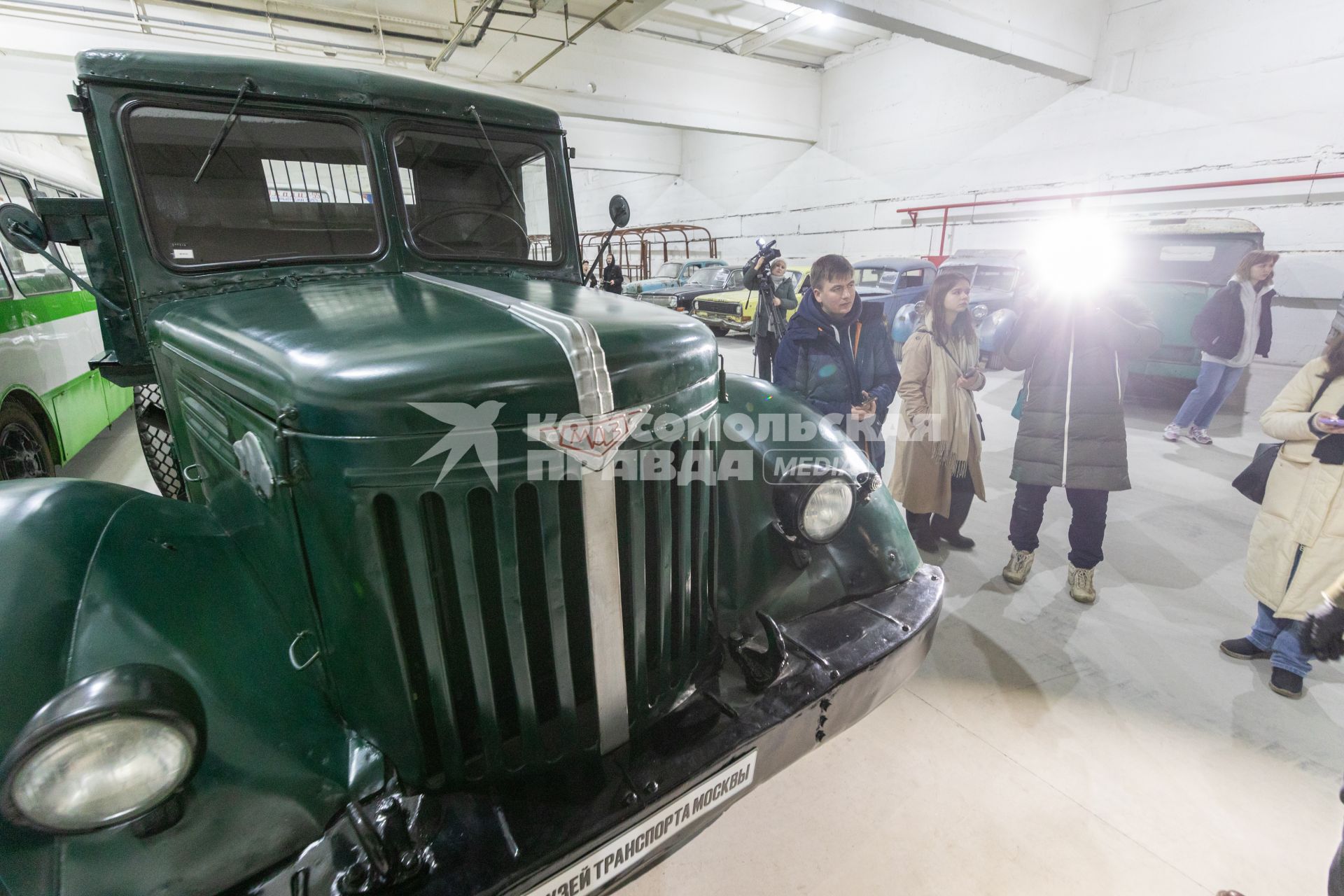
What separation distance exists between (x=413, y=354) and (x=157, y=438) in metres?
3.19

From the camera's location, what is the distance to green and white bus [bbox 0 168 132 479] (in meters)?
4.04

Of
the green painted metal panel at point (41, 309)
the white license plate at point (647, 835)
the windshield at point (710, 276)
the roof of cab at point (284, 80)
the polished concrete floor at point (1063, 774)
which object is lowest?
the polished concrete floor at point (1063, 774)

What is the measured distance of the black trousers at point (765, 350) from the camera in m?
6.20

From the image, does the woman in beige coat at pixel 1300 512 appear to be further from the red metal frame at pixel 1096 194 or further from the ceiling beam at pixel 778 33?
the ceiling beam at pixel 778 33

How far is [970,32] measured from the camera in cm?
799

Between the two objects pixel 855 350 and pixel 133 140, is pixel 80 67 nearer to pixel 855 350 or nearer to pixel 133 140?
pixel 133 140

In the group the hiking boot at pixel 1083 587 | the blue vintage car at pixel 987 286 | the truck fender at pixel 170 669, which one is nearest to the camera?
the truck fender at pixel 170 669

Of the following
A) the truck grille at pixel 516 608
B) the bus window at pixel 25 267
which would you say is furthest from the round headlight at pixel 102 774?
the bus window at pixel 25 267

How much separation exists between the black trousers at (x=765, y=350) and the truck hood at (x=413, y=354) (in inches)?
181

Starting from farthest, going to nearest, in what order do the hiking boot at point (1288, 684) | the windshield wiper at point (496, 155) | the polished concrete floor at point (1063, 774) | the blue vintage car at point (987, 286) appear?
the blue vintage car at point (987, 286) < the hiking boot at point (1288, 684) < the windshield wiper at point (496, 155) < the polished concrete floor at point (1063, 774)

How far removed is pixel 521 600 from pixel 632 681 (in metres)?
0.39

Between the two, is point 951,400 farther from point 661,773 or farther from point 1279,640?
point 661,773

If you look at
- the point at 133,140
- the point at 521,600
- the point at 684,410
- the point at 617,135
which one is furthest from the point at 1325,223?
the point at 617,135

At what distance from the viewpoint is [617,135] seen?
1892 centimetres
